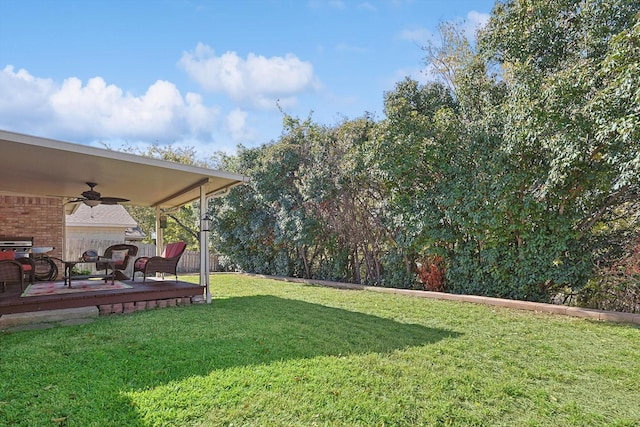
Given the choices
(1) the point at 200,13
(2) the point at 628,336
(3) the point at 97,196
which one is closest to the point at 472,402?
(2) the point at 628,336

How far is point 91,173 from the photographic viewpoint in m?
7.82

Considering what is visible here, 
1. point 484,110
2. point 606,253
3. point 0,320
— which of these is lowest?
point 0,320

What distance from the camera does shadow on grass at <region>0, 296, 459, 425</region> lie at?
3.09m

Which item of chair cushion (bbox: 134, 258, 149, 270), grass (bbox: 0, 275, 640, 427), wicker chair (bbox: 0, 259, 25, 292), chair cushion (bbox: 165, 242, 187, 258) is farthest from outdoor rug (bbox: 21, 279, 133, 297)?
grass (bbox: 0, 275, 640, 427)

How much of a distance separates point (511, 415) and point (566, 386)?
3.34 ft

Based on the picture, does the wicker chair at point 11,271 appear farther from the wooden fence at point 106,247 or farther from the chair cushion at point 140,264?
the wooden fence at point 106,247

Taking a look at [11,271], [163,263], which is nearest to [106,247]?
[163,263]

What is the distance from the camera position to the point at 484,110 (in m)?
8.41

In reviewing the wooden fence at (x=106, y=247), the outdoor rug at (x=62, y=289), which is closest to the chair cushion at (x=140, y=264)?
the outdoor rug at (x=62, y=289)

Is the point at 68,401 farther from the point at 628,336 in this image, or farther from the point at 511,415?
the point at 628,336

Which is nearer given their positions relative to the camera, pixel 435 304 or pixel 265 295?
pixel 435 304

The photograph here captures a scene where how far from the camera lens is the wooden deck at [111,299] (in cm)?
602

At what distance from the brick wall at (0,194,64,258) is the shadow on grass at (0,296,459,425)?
7.63 meters

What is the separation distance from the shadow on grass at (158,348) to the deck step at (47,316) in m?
Result: 0.64
